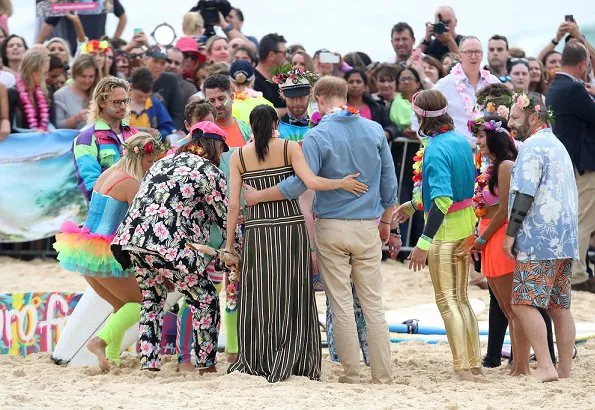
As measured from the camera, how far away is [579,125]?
11164 mm

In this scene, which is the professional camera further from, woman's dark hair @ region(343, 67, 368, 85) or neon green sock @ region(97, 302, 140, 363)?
neon green sock @ region(97, 302, 140, 363)

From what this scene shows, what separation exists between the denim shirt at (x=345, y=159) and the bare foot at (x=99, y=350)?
64.6 inches

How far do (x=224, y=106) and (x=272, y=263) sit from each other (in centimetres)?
153

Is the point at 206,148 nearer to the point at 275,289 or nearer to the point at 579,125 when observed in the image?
the point at 275,289

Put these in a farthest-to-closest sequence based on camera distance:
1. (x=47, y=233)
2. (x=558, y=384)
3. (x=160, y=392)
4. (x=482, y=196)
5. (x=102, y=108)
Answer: (x=47, y=233) < (x=102, y=108) < (x=482, y=196) < (x=558, y=384) < (x=160, y=392)

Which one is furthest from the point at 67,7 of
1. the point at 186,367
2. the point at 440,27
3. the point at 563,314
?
the point at 563,314

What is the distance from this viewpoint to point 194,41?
43.0 feet

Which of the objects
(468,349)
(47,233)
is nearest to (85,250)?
(468,349)

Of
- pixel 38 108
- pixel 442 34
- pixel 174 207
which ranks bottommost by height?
pixel 174 207

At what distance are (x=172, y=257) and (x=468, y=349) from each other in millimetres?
1929

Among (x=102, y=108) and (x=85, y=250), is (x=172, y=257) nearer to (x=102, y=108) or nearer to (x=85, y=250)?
(x=85, y=250)

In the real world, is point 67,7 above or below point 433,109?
above

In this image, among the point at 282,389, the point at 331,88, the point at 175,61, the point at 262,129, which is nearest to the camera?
the point at 282,389

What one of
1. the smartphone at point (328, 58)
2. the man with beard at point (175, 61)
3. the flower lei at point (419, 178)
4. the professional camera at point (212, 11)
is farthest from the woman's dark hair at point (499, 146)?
the professional camera at point (212, 11)
